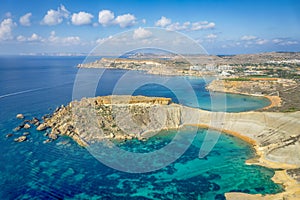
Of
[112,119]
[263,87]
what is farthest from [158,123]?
[263,87]

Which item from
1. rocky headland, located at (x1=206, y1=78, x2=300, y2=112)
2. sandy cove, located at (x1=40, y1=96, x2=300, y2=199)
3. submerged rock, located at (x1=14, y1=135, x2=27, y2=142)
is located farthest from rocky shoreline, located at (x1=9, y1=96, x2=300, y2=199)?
rocky headland, located at (x1=206, y1=78, x2=300, y2=112)

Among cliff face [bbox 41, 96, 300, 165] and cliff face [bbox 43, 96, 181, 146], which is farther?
cliff face [bbox 43, 96, 181, 146]

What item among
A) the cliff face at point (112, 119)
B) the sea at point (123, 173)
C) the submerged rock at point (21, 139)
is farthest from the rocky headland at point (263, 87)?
the submerged rock at point (21, 139)

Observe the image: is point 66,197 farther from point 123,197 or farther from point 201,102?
point 201,102

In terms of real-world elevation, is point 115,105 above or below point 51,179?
above

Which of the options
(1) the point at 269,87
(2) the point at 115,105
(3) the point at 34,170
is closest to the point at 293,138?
(2) the point at 115,105

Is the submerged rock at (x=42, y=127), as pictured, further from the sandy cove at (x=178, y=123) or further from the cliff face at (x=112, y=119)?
the cliff face at (x=112, y=119)

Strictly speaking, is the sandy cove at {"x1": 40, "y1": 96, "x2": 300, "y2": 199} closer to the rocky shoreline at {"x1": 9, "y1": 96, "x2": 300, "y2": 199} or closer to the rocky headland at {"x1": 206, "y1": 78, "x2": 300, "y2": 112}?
the rocky shoreline at {"x1": 9, "y1": 96, "x2": 300, "y2": 199}

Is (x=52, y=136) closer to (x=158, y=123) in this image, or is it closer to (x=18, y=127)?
(x=18, y=127)
